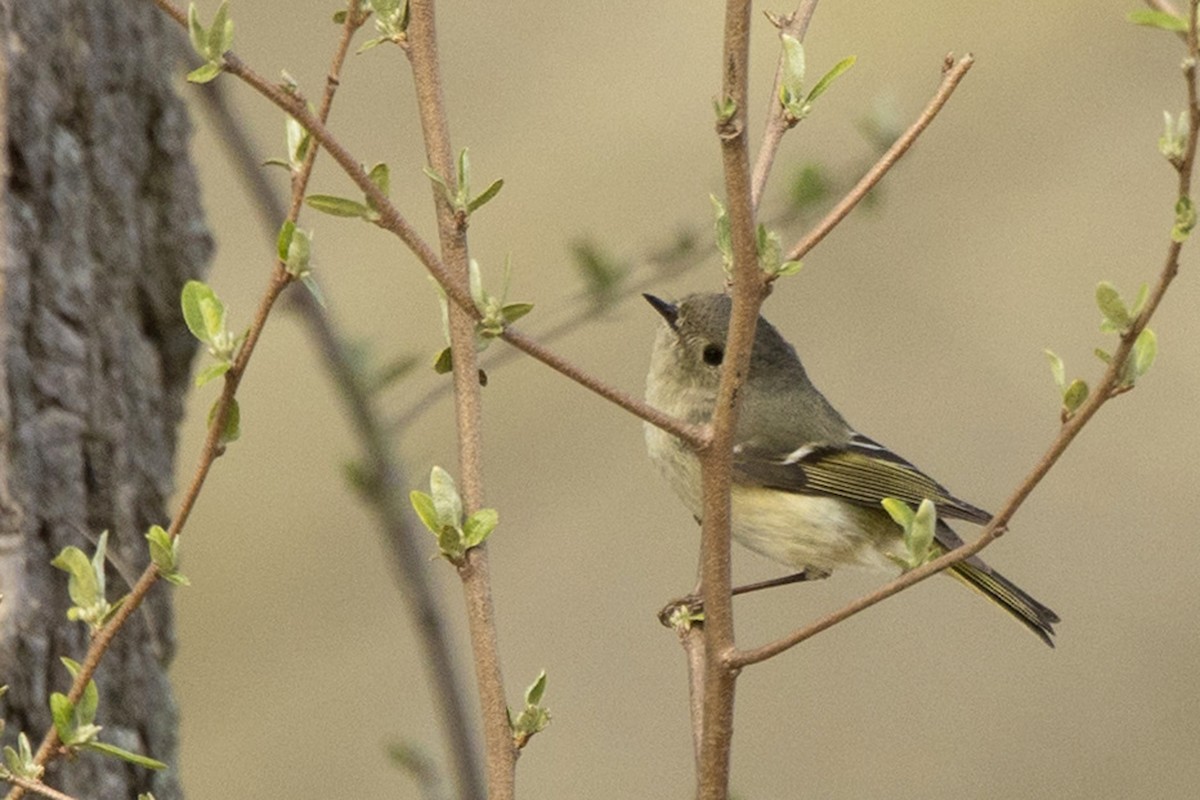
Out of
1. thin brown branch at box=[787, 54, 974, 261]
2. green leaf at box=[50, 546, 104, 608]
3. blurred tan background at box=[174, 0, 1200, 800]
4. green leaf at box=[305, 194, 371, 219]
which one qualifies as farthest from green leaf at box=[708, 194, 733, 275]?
blurred tan background at box=[174, 0, 1200, 800]

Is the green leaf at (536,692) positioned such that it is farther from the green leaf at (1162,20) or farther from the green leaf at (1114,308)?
the green leaf at (1162,20)

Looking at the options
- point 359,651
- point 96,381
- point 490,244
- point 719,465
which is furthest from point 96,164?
point 490,244

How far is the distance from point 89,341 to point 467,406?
788 millimetres

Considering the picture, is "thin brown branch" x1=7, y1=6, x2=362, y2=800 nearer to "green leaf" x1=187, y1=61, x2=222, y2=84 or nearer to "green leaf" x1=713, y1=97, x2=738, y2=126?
"green leaf" x1=187, y1=61, x2=222, y2=84

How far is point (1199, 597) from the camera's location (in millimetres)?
5758

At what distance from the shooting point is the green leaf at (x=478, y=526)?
4.34ft

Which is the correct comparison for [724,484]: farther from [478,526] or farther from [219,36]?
[219,36]

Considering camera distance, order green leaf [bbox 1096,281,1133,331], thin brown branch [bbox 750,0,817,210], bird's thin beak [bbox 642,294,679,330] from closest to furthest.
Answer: green leaf [bbox 1096,281,1133,331] < thin brown branch [bbox 750,0,817,210] < bird's thin beak [bbox 642,294,679,330]

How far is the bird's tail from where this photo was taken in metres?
2.85

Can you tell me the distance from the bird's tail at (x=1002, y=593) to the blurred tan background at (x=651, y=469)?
2149mm

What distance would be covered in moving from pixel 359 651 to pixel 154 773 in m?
3.82

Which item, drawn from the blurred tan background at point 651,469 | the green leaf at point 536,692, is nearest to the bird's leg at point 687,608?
the green leaf at point 536,692

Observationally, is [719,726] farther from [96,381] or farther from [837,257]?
[837,257]

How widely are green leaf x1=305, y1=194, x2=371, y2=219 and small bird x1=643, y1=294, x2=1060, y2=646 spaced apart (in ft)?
5.25
